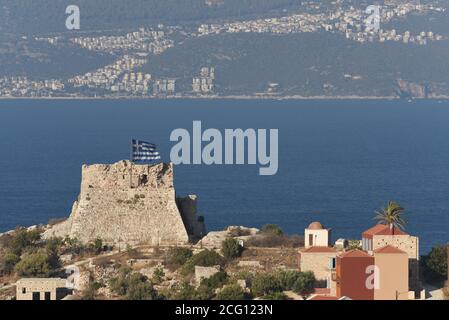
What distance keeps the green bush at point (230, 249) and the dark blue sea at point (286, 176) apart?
20371 millimetres

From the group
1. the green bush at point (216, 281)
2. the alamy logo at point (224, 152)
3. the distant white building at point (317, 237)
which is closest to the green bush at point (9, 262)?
the green bush at point (216, 281)

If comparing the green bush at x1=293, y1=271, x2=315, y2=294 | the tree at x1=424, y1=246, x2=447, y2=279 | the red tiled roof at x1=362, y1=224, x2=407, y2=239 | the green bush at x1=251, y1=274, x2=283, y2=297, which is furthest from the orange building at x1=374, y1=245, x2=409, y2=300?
the tree at x1=424, y1=246, x2=447, y2=279

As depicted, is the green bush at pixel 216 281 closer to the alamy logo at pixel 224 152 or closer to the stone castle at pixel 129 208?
the stone castle at pixel 129 208

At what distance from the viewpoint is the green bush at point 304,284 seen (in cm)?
4334

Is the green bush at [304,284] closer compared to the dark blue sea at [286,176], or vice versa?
the green bush at [304,284]

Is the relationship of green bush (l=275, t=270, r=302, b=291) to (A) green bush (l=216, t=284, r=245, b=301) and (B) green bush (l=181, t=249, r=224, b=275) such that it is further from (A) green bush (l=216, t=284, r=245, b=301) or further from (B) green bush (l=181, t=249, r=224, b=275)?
(B) green bush (l=181, t=249, r=224, b=275)

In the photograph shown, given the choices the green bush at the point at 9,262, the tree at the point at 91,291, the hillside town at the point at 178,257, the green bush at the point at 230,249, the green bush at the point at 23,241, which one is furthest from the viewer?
the green bush at the point at 23,241

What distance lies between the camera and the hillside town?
140 feet

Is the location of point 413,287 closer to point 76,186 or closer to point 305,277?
point 305,277

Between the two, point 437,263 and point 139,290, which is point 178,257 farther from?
point 437,263

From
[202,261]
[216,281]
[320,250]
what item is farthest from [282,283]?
[202,261]

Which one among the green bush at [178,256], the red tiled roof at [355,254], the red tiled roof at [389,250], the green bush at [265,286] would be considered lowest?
the green bush at [265,286]

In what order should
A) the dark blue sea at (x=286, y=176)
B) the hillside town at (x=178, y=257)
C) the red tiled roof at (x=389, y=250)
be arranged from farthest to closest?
the dark blue sea at (x=286, y=176)
the red tiled roof at (x=389, y=250)
the hillside town at (x=178, y=257)
